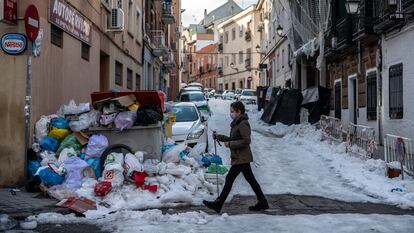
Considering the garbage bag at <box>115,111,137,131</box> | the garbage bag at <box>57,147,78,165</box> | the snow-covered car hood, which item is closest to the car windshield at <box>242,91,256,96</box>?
the snow-covered car hood

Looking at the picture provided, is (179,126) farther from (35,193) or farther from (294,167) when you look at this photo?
(35,193)

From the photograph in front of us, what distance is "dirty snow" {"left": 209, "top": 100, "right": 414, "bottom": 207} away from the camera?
31.3 ft

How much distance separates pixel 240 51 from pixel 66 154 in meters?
57.1

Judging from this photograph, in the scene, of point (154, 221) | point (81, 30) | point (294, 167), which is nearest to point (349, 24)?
point (294, 167)

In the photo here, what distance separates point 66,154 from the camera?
31.7 feet

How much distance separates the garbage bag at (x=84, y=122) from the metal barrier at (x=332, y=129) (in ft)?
24.6

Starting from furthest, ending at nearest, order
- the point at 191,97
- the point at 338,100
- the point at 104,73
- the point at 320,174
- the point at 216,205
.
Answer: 1. the point at 191,97
2. the point at 338,100
3. the point at 104,73
4. the point at 320,174
5. the point at 216,205

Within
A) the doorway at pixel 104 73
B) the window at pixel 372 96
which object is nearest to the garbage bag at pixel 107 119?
the doorway at pixel 104 73

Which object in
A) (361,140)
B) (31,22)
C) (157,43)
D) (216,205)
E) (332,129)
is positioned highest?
(157,43)

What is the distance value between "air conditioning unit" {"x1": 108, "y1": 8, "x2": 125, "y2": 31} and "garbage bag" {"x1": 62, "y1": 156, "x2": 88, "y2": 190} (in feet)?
24.9

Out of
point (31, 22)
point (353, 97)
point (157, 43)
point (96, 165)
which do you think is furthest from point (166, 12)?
point (96, 165)

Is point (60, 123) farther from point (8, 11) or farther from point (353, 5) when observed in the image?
point (353, 5)

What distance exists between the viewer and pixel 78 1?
12805 mm

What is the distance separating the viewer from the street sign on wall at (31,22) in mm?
9188
